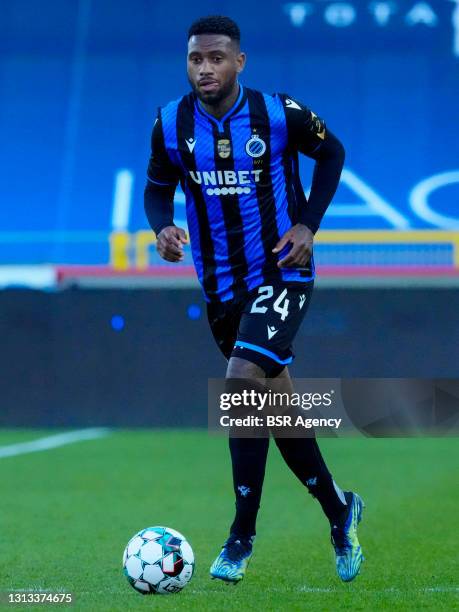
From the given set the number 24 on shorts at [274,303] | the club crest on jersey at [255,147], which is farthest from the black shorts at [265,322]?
the club crest on jersey at [255,147]

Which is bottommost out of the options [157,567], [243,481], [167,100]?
[167,100]

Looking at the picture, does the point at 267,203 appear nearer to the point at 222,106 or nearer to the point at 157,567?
the point at 222,106

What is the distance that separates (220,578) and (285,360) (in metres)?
0.75

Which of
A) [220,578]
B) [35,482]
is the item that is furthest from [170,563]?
[35,482]

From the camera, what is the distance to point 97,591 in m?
3.89

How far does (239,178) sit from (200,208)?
0.17 m

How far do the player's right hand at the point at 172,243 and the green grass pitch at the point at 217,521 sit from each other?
1.09m

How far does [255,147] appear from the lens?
13.9 feet

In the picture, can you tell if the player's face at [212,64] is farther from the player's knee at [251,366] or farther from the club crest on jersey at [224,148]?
the player's knee at [251,366]

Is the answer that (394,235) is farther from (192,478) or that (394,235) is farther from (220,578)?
(220,578)

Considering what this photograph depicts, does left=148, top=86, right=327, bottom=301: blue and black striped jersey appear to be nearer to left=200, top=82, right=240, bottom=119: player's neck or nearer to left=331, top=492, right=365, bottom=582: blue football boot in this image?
left=200, top=82, right=240, bottom=119: player's neck

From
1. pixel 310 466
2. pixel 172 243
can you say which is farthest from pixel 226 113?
pixel 310 466

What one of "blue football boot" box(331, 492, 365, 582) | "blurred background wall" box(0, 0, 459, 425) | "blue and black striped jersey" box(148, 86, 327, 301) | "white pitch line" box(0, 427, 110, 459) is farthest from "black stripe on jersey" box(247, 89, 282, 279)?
"blurred background wall" box(0, 0, 459, 425)

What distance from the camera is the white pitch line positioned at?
384 inches
